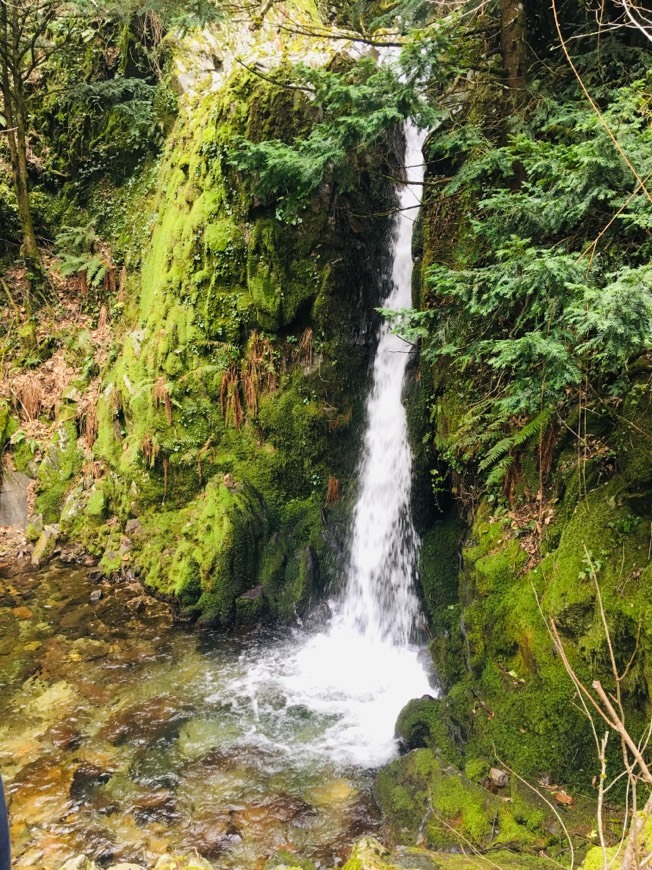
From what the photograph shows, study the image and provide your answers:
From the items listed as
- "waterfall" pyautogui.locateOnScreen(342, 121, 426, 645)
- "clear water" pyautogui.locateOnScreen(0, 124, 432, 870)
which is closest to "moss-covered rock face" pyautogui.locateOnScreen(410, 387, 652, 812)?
"clear water" pyautogui.locateOnScreen(0, 124, 432, 870)

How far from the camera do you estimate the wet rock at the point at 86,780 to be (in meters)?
4.98

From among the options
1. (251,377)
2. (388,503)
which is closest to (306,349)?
(251,377)

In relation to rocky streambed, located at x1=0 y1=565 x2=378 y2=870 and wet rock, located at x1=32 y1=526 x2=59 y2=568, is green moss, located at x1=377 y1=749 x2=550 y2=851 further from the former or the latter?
wet rock, located at x1=32 y1=526 x2=59 y2=568

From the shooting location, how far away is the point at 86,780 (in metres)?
5.14

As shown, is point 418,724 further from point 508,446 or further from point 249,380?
point 249,380

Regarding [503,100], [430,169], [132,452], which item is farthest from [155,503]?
[503,100]

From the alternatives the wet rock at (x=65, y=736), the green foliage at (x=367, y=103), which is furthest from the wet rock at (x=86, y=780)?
the green foliage at (x=367, y=103)

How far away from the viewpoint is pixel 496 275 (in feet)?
13.8

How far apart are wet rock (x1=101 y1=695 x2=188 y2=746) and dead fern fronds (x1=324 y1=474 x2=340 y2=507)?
3.63m

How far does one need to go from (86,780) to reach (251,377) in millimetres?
5459

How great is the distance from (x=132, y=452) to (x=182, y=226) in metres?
3.75

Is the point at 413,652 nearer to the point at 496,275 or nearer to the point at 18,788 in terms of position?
the point at 18,788

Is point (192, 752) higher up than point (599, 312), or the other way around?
point (599, 312)

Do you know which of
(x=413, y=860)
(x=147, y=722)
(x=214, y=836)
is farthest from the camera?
(x=147, y=722)
